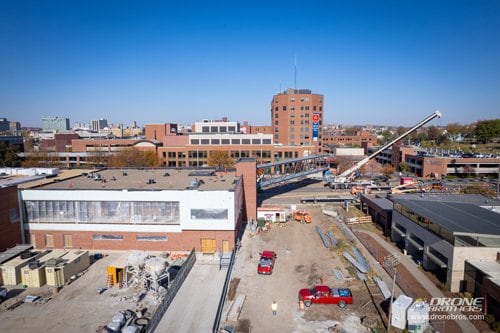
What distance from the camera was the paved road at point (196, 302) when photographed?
15656mm

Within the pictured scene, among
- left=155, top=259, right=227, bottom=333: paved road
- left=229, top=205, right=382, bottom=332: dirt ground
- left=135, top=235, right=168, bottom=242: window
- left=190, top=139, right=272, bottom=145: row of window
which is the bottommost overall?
left=229, top=205, right=382, bottom=332: dirt ground

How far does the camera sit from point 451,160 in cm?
6488

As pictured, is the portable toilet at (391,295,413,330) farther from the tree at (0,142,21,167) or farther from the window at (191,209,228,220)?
the tree at (0,142,21,167)

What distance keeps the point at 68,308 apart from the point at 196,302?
757cm

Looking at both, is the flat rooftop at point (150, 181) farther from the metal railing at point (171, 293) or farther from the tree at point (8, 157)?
the tree at point (8, 157)

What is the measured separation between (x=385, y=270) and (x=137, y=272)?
58.4ft

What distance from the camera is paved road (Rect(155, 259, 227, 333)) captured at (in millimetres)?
15656

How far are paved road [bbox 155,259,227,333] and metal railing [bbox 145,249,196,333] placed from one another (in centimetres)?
21

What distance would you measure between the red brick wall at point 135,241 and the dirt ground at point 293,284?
9.03ft

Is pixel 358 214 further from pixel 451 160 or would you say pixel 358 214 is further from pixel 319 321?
pixel 451 160

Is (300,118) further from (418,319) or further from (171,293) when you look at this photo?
(418,319)

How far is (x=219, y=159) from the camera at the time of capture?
2480 inches

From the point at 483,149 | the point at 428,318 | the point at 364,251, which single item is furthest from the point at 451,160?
the point at 428,318

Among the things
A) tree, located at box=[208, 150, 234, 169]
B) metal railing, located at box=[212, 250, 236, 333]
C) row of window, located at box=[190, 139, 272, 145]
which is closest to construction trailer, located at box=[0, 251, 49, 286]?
metal railing, located at box=[212, 250, 236, 333]
